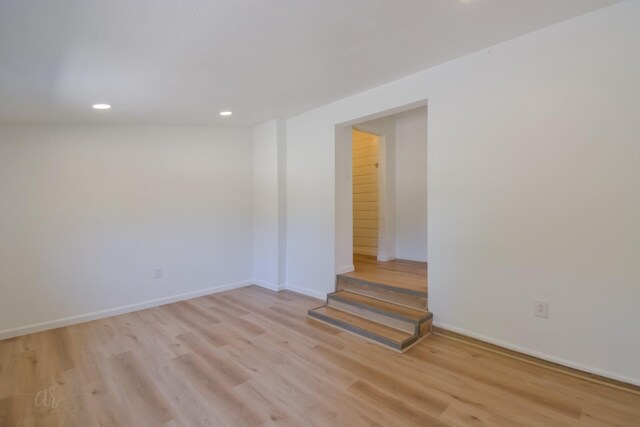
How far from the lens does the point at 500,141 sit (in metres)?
2.46

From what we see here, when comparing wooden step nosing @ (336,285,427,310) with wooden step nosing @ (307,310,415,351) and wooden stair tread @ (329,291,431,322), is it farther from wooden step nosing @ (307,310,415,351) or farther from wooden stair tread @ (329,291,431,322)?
wooden step nosing @ (307,310,415,351)

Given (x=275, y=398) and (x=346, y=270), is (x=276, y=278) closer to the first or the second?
(x=346, y=270)

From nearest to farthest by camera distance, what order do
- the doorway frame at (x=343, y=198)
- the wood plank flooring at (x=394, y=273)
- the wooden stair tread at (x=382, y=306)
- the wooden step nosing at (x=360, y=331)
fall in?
1. the wooden step nosing at (x=360, y=331)
2. the wooden stair tread at (x=382, y=306)
3. the wood plank flooring at (x=394, y=273)
4. the doorway frame at (x=343, y=198)

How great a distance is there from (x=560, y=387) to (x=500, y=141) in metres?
1.74

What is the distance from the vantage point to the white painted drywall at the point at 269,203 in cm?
429

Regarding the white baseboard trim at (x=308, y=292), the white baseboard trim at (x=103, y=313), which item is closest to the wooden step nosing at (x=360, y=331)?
the white baseboard trim at (x=308, y=292)

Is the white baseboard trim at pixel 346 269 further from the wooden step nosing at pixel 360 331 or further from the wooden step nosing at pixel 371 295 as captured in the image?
the wooden step nosing at pixel 360 331

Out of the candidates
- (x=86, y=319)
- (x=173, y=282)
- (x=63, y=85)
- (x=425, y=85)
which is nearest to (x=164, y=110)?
(x=63, y=85)

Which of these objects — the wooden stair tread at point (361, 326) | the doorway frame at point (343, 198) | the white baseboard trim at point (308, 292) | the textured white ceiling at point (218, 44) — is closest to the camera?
the textured white ceiling at point (218, 44)

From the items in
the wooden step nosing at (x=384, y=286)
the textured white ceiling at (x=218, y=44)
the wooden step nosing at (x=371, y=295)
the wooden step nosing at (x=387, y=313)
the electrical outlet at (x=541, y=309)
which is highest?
the textured white ceiling at (x=218, y=44)

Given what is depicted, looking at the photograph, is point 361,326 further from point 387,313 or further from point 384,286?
point 384,286

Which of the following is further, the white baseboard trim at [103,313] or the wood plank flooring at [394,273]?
the wood plank flooring at [394,273]

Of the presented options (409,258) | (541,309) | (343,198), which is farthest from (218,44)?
(409,258)

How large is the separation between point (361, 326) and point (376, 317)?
0.65 feet
